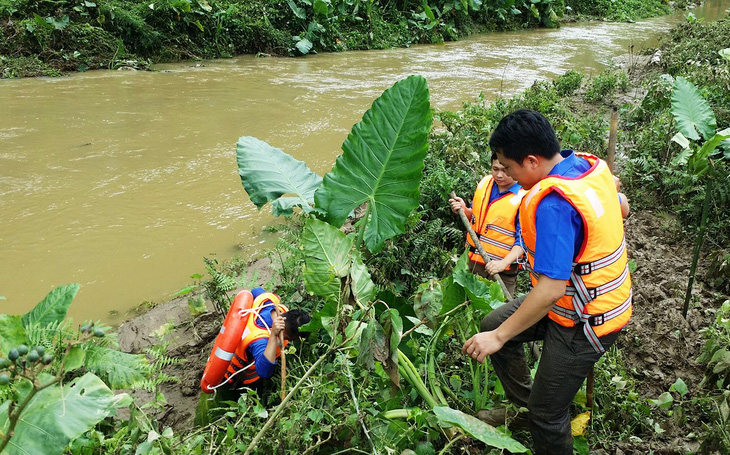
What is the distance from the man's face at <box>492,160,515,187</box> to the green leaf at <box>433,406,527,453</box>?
5.44 feet

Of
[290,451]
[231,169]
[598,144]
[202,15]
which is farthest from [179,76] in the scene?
[290,451]

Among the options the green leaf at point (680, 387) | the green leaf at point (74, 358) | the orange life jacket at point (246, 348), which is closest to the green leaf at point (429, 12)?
the orange life jacket at point (246, 348)

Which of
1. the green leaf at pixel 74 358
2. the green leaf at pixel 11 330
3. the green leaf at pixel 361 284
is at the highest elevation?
the green leaf at pixel 74 358

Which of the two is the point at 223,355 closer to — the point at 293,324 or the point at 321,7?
the point at 293,324

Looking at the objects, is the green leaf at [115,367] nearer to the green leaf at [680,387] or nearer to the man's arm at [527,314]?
the man's arm at [527,314]

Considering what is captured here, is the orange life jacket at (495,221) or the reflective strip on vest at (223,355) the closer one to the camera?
the reflective strip on vest at (223,355)

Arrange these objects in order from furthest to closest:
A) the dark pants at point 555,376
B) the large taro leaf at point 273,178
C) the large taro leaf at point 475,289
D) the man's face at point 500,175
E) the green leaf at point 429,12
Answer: the green leaf at point 429,12, the man's face at point 500,175, the large taro leaf at point 273,178, the large taro leaf at point 475,289, the dark pants at point 555,376

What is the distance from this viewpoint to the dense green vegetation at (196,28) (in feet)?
33.5

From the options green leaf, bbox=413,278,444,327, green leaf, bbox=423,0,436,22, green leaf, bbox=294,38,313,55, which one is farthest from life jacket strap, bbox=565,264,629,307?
green leaf, bbox=423,0,436,22

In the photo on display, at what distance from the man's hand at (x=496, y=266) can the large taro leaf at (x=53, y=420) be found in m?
2.16

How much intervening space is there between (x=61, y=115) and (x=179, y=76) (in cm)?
303

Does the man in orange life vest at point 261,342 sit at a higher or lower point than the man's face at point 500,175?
lower

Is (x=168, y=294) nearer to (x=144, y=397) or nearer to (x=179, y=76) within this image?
(x=144, y=397)

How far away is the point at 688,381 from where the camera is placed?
315 cm
